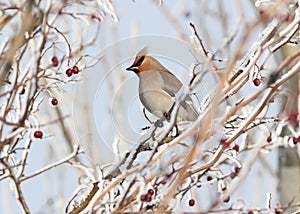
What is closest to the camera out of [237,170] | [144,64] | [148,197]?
[148,197]

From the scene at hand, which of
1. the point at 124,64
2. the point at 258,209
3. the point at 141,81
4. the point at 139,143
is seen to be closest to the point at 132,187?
the point at 139,143

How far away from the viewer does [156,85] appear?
157cm

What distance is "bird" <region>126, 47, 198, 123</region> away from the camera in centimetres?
150

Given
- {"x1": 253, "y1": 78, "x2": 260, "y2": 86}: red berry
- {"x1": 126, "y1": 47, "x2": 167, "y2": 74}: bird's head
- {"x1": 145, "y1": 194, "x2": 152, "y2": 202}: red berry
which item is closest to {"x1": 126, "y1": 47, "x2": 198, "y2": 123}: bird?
{"x1": 126, "y1": 47, "x2": 167, "y2": 74}: bird's head

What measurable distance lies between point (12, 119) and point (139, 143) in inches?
8.7

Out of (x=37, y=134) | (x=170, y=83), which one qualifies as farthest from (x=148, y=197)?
(x=170, y=83)

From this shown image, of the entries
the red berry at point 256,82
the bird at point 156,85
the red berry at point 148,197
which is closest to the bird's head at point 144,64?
the bird at point 156,85

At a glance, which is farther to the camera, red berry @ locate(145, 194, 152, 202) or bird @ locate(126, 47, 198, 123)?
bird @ locate(126, 47, 198, 123)

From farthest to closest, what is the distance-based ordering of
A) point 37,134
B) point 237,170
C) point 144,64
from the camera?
point 144,64, point 237,170, point 37,134

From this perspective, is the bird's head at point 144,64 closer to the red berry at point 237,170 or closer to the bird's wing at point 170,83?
the bird's wing at point 170,83

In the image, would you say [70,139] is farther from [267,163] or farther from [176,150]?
[176,150]

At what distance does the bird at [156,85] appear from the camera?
150 cm

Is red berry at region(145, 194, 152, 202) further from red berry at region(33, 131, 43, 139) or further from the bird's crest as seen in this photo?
the bird's crest

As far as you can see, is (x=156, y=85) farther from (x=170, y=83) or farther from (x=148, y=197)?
(x=148, y=197)
